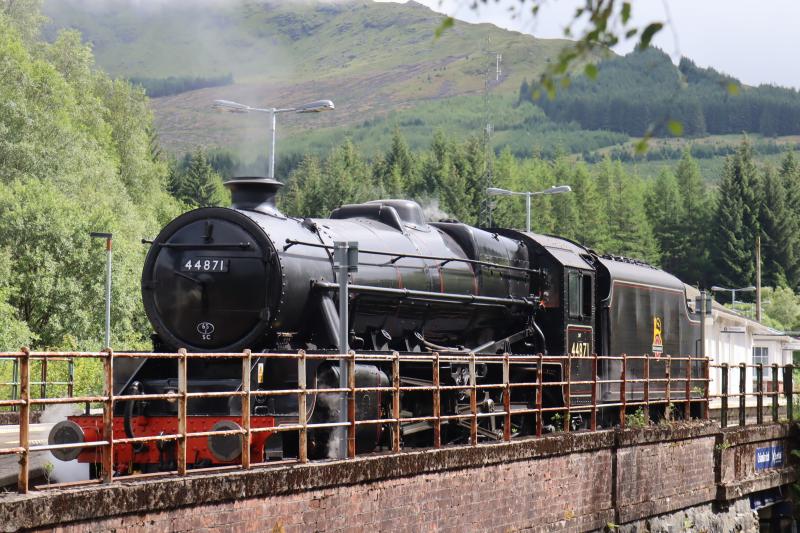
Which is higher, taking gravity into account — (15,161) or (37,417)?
(15,161)

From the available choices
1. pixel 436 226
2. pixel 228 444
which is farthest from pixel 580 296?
pixel 228 444

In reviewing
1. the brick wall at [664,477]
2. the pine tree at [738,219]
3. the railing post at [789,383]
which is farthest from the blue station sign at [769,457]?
the pine tree at [738,219]

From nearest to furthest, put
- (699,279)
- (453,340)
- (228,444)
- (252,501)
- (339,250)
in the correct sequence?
1. (252,501)
2. (228,444)
3. (339,250)
4. (453,340)
5. (699,279)

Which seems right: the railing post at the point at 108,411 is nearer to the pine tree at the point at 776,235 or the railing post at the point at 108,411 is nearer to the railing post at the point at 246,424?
the railing post at the point at 246,424

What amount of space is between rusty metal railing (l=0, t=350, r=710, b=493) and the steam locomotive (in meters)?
0.19

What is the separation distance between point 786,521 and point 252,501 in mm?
14540

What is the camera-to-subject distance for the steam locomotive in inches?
471

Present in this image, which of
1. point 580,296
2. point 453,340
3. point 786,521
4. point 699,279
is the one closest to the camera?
point 453,340

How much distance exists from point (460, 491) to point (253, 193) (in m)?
4.25

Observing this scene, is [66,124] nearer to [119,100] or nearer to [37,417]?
[119,100]

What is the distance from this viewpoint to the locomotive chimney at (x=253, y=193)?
13.6m

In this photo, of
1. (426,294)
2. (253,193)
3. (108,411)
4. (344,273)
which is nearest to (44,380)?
(253,193)

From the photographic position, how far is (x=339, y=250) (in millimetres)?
12094

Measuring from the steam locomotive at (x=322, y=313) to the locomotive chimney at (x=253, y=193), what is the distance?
0.6 inches
